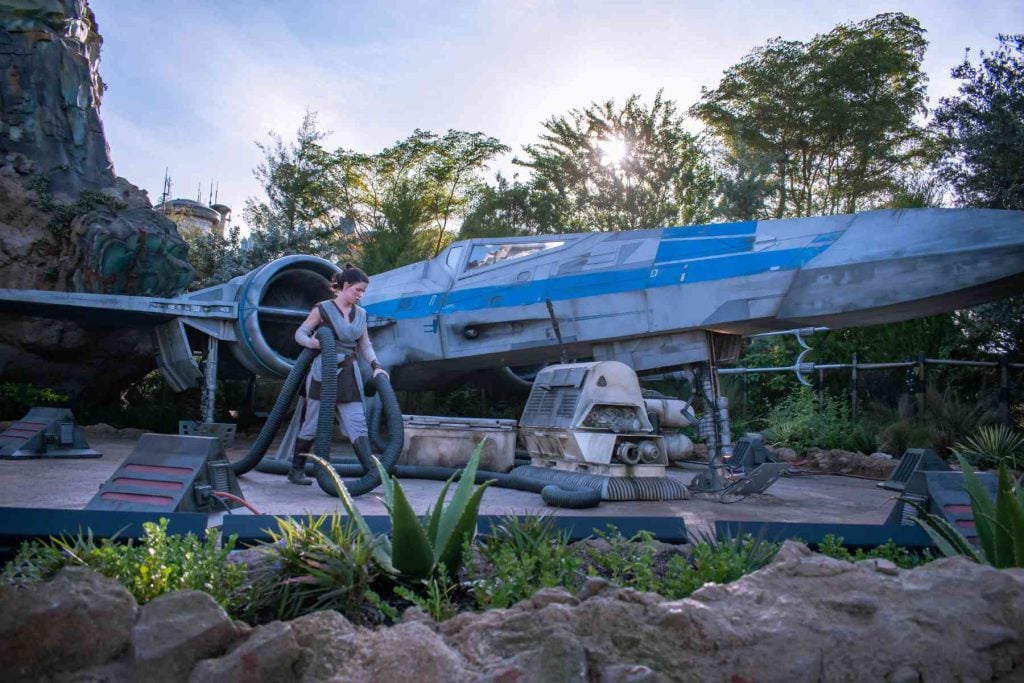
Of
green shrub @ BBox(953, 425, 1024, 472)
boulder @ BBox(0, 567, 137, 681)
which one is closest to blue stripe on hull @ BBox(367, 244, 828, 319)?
green shrub @ BBox(953, 425, 1024, 472)

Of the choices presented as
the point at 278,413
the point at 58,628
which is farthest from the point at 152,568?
the point at 278,413

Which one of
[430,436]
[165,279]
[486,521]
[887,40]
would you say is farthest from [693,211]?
[486,521]

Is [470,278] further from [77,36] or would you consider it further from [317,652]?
[77,36]

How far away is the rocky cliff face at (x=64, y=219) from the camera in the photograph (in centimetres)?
1353

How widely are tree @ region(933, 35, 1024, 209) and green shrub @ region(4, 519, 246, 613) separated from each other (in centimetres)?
1369

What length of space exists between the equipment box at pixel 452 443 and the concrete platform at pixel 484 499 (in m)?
0.57

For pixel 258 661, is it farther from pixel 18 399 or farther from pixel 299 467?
pixel 18 399

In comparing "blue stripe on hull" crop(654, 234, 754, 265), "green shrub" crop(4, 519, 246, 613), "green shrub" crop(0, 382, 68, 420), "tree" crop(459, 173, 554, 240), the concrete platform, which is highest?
"tree" crop(459, 173, 554, 240)

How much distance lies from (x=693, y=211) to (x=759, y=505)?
24073 mm

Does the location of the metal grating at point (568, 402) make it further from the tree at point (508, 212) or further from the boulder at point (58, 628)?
the tree at point (508, 212)

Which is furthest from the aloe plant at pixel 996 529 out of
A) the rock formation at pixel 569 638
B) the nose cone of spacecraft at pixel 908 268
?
the nose cone of spacecraft at pixel 908 268

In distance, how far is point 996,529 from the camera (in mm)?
2779

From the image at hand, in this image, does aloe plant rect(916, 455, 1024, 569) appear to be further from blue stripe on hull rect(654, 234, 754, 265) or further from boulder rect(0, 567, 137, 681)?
blue stripe on hull rect(654, 234, 754, 265)

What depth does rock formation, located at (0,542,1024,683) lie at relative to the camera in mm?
1821
